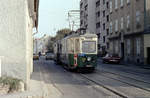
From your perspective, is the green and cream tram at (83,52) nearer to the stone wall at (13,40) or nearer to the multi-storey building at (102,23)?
the stone wall at (13,40)

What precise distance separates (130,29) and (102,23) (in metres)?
25.2

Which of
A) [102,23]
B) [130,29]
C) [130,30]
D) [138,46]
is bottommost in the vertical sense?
[138,46]

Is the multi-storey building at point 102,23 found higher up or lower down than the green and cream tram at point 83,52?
higher up

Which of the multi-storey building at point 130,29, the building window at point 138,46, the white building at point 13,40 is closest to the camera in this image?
the white building at point 13,40

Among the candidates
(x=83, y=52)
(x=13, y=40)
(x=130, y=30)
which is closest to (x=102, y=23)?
(x=130, y=30)

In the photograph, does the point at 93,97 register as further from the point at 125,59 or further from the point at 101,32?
the point at 101,32

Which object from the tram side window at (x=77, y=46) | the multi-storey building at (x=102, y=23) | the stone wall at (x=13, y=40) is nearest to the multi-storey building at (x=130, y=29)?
the multi-storey building at (x=102, y=23)

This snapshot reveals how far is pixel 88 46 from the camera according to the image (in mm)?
19516

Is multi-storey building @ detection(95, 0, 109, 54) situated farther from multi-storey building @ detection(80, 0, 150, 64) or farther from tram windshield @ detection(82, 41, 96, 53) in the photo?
tram windshield @ detection(82, 41, 96, 53)

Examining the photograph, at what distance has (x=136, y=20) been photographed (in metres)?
34.8

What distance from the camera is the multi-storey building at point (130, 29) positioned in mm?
32062

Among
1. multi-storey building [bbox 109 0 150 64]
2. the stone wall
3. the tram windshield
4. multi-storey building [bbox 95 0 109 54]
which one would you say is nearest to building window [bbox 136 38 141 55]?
multi-storey building [bbox 109 0 150 64]

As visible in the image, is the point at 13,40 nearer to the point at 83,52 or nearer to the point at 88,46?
the point at 83,52

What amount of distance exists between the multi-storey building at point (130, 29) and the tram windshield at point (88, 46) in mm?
14114
